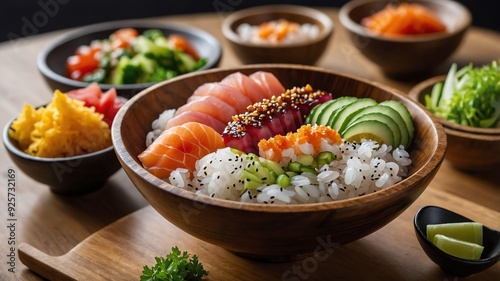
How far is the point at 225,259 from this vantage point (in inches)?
84.0

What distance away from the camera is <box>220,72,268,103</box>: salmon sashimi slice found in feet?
7.97

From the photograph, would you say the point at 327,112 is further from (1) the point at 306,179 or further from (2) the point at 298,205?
(2) the point at 298,205

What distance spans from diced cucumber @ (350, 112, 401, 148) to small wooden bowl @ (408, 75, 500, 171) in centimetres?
50

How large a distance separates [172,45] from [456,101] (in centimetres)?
167

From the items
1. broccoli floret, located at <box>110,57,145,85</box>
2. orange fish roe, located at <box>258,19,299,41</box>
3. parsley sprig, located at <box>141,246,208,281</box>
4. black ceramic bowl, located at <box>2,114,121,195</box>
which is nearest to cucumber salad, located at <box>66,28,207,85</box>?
broccoli floret, located at <box>110,57,145,85</box>

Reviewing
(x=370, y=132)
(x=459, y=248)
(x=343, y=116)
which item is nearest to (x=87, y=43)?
(x=343, y=116)

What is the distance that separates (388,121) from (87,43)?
224cm

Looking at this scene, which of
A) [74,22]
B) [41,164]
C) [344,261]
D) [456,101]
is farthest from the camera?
[74,22]

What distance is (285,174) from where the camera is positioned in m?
2.00

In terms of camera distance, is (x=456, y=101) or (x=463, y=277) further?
(x=456, y=101)

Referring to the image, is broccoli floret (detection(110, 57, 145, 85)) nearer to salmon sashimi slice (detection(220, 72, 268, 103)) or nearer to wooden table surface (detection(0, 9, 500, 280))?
wooden table surface (detection(0, 9, 500, 280))

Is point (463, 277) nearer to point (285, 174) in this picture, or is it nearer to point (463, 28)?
point (285, 174)

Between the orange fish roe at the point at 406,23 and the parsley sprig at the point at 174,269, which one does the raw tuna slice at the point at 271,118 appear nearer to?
the parsley sprig at the point at 174,269

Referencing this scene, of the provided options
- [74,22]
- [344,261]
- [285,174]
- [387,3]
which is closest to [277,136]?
[285,174]
